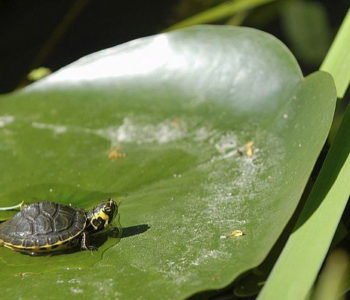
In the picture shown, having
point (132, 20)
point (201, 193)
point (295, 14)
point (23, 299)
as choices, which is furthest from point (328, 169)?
point (132, 20)

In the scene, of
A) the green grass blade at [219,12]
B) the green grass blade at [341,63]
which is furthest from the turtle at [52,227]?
the green grass blade at [219,12]

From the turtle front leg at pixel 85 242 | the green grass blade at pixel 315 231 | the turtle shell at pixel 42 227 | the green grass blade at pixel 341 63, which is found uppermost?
the green grass blade at pixel 341 63

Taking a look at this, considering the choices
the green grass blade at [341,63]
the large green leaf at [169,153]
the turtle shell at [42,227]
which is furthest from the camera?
the green grass blade at [341,63]

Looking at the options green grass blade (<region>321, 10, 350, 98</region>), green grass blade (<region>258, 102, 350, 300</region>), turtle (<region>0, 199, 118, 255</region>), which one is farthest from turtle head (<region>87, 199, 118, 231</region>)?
green grass blade (<region>321, 10, 350, 98</region>)

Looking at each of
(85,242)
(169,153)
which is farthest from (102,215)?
(169,153)

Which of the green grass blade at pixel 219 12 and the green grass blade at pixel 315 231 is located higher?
the green grass blade at pixel 315 231

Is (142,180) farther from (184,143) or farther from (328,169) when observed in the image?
(328,169)

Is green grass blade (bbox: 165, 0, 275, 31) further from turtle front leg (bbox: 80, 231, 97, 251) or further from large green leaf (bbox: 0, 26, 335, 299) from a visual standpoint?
turtle front leg (bbox: 80, 231, 97, 251)

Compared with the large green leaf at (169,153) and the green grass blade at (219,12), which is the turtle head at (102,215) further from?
the green grass blade at (219,12)
